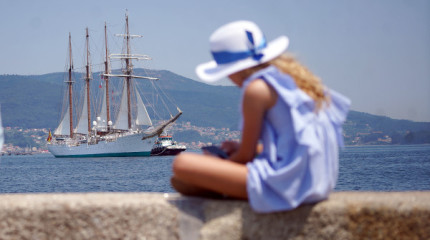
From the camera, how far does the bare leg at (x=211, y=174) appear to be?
1.98 m

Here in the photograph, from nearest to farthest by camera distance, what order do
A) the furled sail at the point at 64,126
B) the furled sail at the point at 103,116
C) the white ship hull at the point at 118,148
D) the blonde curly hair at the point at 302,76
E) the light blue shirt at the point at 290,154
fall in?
the light blue shirt at the point at 290,154
the blonde curly hair at the point at 302,76
the furled sail at the point at 103,116
the white ship hull at the point at 118,148
the furled sail at the point at 64,126

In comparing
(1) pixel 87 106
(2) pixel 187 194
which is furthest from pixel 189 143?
(2) pixel 187 194

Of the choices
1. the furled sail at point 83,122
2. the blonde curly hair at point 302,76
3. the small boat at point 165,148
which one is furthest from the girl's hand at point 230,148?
the small boat at point 165,148

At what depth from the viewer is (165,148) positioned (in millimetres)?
79750

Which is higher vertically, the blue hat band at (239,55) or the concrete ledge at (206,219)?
the blue hat band at (239,55)

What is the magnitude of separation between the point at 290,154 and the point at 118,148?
65.6m

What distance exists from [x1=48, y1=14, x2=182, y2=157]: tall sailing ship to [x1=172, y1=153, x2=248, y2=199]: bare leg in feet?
186

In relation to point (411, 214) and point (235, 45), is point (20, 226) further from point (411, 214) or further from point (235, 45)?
point (411, 214)

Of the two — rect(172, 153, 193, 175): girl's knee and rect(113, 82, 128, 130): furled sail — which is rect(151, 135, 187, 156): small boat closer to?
rect(113, 82, 128, 130): furled sail

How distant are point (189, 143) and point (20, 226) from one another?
478 feet

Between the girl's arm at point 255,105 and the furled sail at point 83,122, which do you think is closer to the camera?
the girl's arm at point 255,105

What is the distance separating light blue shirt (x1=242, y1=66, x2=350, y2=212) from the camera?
6.26ft

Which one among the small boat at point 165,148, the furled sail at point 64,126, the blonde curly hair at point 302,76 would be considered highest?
the furled sail at point 64,126

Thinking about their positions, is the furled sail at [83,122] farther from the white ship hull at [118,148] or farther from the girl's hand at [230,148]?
the girl's hand at [230,148]
